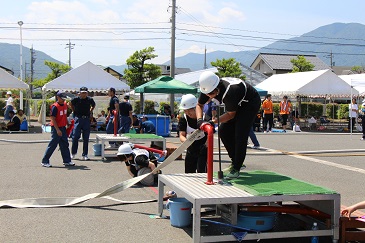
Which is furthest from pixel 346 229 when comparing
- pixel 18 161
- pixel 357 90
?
pixel 357 90

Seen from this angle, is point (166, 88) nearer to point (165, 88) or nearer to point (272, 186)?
point (165, 88)

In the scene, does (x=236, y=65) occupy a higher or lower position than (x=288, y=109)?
higher

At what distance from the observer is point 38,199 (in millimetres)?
7703

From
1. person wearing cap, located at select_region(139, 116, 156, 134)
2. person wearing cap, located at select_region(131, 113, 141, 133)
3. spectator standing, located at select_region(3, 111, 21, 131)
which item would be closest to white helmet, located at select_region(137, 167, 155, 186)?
person wearing cap, located at select_region(131, 113, 141, 133)

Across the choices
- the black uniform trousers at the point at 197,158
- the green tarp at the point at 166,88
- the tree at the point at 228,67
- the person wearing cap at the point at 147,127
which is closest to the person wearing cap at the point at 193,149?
the black uniform trousers at the point at 197,158

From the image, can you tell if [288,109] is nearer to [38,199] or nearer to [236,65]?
[236,65]

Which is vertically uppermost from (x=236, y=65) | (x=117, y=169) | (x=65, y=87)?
(x=236, y=65)

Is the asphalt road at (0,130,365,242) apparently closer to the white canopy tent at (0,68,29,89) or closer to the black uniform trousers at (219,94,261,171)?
the black uniform trousers at (219,94,261,171)

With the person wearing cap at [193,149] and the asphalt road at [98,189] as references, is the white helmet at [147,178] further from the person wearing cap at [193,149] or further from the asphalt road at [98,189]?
the person wearing cap at [193,149]

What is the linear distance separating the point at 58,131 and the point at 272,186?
7.12 meters

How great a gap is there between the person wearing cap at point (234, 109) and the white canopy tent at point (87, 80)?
17917mm

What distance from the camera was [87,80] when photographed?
81.5 feet

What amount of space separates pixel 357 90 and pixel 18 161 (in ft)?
73.5

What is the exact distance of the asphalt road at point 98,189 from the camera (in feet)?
20.2
